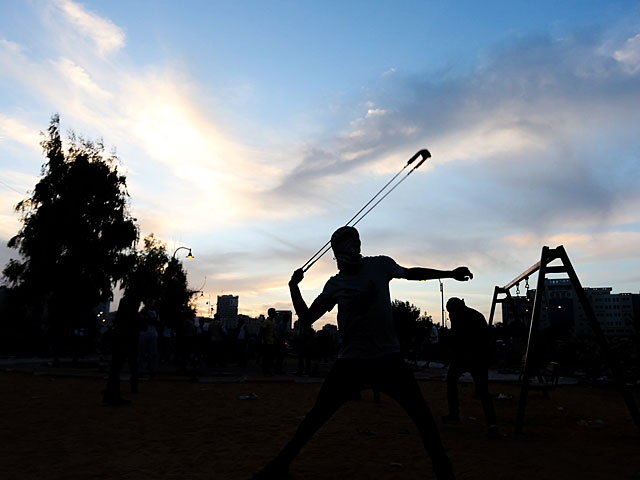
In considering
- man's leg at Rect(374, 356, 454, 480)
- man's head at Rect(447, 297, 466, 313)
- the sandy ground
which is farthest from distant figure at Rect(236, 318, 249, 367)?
man's leg at Rect(374, 356, 454, 480)

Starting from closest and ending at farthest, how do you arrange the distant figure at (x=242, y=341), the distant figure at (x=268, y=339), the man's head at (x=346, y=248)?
the man's head at (x=346, y=248), the distant figure at (x=268, y=339), the distant figure at (x=242, y=341)

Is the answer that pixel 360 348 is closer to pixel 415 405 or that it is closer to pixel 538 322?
pixel 415 405

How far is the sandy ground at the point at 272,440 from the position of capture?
4.87 meters

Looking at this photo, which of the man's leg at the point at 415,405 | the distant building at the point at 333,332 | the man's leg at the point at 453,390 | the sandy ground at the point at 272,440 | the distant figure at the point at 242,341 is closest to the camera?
the man's leg at the point at 415,405

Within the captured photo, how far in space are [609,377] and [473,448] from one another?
41.2 feet

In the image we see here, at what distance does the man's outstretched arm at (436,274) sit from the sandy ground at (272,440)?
1987mm

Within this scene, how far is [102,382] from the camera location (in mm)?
14180

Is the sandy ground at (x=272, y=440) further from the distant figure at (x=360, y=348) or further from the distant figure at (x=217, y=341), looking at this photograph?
the distant figure at (x=217, y=341)

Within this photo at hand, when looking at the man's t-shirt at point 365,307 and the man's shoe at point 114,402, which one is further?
the man's shoe at point 114,402

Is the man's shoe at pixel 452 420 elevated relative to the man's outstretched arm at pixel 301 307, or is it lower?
lower

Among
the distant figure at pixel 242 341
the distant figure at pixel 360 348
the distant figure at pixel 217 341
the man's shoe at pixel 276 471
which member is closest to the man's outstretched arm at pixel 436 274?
the distant figure at pixel 360 348

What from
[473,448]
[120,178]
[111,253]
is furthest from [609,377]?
[120,178]

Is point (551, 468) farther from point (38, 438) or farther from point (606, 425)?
point (38, 438)

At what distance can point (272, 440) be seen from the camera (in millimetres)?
6312
